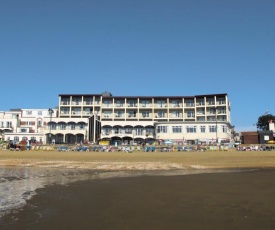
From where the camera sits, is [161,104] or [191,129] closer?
[191,129]

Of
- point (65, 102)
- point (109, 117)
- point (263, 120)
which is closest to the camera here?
point (109, 117)

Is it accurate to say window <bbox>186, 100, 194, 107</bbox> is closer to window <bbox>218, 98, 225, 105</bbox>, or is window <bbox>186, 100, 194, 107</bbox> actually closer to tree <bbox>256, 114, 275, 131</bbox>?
window <bbox>218, 98, 225, 105</bbox>

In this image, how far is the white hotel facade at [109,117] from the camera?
3617 inches

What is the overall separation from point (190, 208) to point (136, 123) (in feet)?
278

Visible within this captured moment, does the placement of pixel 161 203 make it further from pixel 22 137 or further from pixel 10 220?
pixel 22 137

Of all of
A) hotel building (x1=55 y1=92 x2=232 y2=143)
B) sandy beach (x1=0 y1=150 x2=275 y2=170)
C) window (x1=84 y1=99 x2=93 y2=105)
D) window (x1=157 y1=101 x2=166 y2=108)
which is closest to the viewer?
sandy beach (x1=0 y1=150 x2=275 y2=170)

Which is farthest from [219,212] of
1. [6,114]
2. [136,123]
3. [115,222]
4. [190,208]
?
[6,114]

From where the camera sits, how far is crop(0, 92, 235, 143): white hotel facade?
91.9 meters

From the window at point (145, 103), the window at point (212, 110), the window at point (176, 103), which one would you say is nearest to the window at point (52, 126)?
the window at point (145, 103)

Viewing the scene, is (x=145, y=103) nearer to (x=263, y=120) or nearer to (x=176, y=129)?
(x=176, y=129)

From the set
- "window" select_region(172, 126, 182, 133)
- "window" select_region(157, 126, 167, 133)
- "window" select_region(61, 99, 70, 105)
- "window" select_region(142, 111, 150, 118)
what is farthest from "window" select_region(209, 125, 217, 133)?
"window" select_region(61, 99, 70, 105)

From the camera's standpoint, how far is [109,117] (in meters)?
108

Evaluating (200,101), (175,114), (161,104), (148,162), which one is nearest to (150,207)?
(148,162)

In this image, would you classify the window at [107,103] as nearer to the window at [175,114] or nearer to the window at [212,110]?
the window at [175,114]
